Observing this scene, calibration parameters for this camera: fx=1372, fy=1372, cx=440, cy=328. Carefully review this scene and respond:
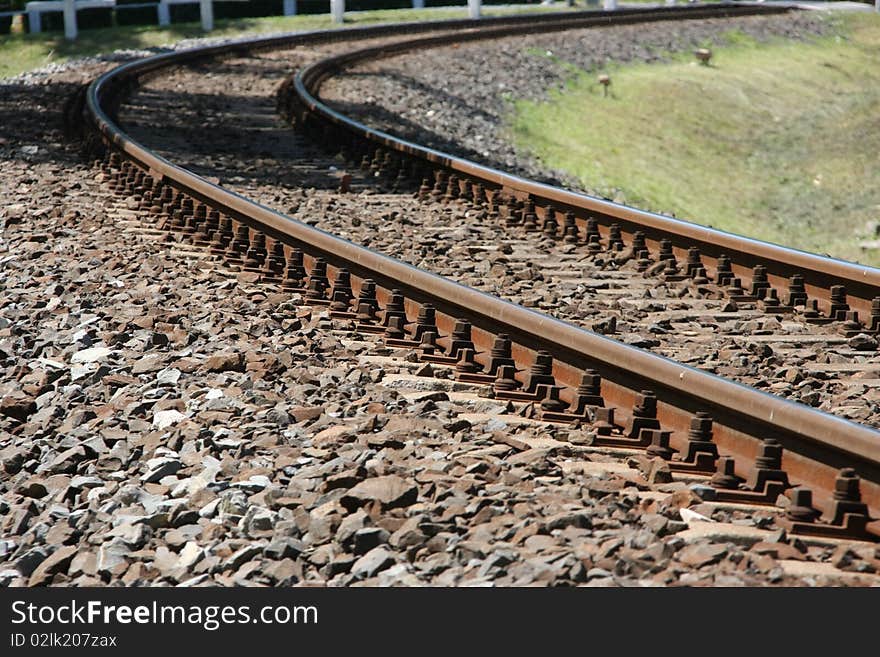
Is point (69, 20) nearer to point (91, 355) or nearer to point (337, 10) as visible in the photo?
point (337, 10)

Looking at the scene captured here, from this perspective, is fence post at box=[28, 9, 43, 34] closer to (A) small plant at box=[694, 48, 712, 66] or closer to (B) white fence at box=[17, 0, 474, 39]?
(B) white fence at box=[17, 0, 474, 39]

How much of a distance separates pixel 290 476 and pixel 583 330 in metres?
1.67

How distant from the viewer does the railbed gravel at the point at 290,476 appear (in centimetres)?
423

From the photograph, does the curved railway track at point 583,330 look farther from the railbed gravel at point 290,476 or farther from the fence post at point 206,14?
the fence post at point 206,14

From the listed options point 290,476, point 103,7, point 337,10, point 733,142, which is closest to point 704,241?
point 290,476

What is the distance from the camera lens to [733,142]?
21.5 metres

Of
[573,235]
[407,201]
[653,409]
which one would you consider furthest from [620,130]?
[653,409]

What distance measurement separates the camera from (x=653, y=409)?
17.9 feet

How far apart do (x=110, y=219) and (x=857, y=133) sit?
15024mm

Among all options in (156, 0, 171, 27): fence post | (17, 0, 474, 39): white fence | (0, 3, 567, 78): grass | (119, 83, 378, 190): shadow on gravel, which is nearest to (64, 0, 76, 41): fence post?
(17, 0, 474, 39): white fence

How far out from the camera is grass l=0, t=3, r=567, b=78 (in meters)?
29.2

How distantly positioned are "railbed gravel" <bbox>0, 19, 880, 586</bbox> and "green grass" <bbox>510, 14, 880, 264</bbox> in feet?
31.1

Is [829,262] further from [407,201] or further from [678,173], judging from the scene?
[678,173]

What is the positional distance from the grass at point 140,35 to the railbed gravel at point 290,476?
21.9 metres
